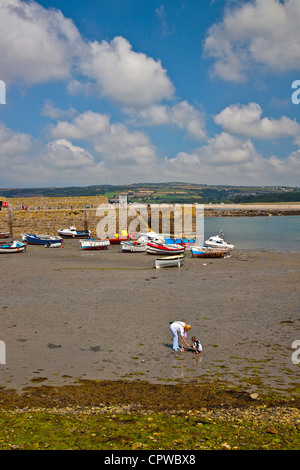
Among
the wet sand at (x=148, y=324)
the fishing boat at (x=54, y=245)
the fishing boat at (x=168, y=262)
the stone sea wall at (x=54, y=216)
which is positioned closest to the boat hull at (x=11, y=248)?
the fishing boat at (x=54, y=245)

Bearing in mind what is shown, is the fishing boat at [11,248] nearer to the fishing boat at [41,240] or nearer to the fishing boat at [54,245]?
the fishing boat at [54,245]

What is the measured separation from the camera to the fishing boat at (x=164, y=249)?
3638cm

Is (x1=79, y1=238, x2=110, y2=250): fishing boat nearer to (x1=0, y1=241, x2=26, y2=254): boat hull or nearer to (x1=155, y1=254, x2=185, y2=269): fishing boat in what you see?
(x1=0, y1=241, x2=26, y2=254): boat hull

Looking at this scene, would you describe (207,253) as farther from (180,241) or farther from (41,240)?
(41,240)

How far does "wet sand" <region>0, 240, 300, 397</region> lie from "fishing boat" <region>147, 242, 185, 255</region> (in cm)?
600

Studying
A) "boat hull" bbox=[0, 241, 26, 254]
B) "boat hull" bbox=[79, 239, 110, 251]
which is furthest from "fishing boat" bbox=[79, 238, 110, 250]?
"boat hull" bbox=[0, 241, 26, 254]

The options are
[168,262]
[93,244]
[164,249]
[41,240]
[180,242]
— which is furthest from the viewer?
[41,240]

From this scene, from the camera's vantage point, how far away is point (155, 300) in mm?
20188

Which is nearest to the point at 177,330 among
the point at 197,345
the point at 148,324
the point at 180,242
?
the point at 197,345

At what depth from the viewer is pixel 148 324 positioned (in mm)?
16141

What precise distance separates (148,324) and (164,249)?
21.0 metres
